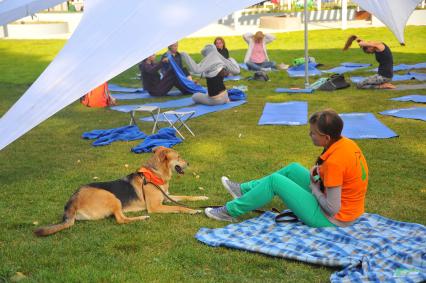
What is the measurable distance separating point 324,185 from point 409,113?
5.79 metres

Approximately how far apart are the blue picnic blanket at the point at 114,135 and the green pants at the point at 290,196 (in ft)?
13.6

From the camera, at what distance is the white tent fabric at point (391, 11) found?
9.47m

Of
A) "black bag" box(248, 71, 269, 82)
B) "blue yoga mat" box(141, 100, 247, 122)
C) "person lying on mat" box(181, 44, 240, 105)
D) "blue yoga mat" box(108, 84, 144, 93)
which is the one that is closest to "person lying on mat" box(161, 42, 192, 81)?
"blue yoga mat" box(108, 84, 144, 93)

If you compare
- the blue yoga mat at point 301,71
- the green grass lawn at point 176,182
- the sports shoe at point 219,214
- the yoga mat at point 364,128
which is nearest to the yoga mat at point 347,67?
the blue yoga mat at point 301,71

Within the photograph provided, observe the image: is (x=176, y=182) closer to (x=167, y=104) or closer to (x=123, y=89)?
(x=167, y=104)

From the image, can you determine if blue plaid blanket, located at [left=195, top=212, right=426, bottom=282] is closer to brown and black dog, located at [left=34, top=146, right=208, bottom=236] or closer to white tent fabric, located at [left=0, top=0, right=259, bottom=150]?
brown and black dog, located at [left=34, top=146, right=208, bottom=236]

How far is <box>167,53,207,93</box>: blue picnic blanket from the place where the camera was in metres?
13.5

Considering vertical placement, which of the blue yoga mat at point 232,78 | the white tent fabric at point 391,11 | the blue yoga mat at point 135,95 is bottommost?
the blue yoga mat at point 232,78

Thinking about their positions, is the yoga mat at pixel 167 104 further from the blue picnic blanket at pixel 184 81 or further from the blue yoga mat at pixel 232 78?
the blue yoga mat at pixel 232 78

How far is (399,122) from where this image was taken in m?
9.91

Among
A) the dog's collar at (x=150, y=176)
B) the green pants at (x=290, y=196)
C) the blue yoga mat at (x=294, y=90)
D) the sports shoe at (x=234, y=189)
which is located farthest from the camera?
the blue yoga mat at (x=294, y=90)

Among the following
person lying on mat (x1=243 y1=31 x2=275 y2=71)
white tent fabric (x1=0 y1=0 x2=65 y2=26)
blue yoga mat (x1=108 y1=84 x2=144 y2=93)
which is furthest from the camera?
person lying on mat (x1=243 y1=31 x2=275 y2=71)

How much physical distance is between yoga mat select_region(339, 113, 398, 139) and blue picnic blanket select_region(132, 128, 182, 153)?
250 centimetres

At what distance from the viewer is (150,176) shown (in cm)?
625
